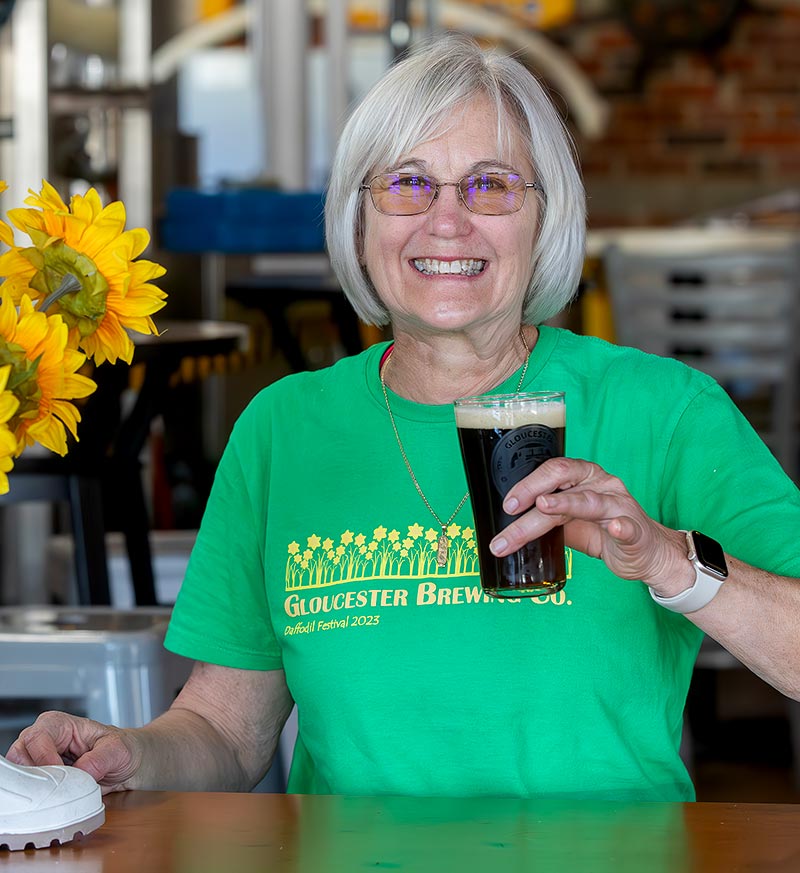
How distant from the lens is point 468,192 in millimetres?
1397

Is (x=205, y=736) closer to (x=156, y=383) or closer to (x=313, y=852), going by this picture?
(x=313, y=852)

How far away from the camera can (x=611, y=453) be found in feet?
4.48

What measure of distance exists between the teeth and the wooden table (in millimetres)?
546

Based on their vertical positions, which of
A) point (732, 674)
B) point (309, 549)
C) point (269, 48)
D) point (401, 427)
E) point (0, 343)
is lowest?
point (732, 674)

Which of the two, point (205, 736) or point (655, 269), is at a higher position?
point (655, 269)

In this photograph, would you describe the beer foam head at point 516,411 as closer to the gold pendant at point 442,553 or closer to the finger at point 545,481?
the finger at point 545,481

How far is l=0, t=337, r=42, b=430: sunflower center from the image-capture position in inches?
34.7

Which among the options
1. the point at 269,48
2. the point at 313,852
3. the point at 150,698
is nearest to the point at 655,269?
A: the point at 269,48

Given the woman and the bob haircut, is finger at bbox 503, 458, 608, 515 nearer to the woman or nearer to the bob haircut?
the woman

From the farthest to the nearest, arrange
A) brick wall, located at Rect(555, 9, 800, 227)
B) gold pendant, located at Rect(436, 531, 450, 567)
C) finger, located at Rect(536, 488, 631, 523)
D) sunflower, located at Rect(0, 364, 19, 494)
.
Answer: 1. brick wall, located at Rect(555, 9, 800, 227)
2. gold pendant, located at Rect(436, 531, 450, 567)
3. finger, located at Rect(536, 488, 631, 523)
4. sunflower, located at Rect(0, 364, 19, 494)

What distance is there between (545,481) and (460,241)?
1.32 feet

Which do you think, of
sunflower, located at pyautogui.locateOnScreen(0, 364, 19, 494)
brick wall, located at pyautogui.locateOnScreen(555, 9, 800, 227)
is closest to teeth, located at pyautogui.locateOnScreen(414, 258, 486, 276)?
sunflower, located at pyautogui.locateOnScreen(0, 364, 19, 494)

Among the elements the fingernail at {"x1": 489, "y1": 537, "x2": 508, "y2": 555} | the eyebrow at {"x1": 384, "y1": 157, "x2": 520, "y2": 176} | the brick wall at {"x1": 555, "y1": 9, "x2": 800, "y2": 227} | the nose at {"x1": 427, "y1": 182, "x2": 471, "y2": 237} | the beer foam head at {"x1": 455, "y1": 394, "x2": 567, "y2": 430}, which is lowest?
the fingernail at {"x1": 489, "y1": 537, "x2": 508, "y2": 555}

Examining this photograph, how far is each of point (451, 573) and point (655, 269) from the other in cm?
325
